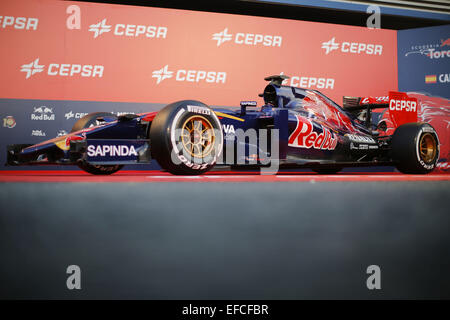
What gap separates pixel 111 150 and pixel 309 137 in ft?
5.29

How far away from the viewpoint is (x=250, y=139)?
9.78ft

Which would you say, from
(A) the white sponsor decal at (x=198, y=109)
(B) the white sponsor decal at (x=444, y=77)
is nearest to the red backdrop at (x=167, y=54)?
(B) the white sponsor decal at (x=444, y=77)

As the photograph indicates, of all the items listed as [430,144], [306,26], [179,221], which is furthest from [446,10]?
[179,221]

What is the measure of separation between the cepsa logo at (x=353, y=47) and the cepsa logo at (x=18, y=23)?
3.86 metres

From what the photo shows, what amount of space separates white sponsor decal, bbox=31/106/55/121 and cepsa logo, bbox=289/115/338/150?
3.13 metres

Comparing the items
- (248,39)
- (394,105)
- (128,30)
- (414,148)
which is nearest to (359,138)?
(414,148)

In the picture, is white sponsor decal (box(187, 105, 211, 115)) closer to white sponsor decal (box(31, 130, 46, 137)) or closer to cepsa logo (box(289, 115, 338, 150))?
cepsa logo (box(289, 115, 338, 150))

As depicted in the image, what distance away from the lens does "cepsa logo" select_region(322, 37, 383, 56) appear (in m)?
5.70

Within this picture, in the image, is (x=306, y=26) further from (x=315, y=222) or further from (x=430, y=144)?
(x=315, y=222)

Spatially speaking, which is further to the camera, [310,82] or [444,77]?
[444,77]

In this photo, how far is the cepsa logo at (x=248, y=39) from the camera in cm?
526

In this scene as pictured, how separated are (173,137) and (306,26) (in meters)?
3.99

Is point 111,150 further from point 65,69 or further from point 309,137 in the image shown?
point 65,69
